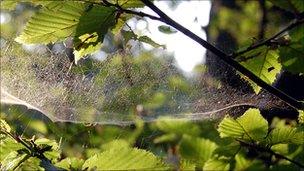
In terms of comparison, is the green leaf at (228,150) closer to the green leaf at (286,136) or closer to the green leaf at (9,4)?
the green leaf at (286,136)

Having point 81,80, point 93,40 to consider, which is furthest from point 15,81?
point 93,40

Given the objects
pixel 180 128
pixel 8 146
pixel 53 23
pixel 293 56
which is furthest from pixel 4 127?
pixel 293 56

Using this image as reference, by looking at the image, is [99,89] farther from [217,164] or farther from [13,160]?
[217,164]

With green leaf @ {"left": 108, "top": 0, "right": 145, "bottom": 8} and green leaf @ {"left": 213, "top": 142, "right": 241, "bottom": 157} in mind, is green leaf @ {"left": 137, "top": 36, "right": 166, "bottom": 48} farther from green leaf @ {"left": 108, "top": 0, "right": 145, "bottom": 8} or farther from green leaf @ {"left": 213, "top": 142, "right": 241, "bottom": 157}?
green leaf @ {"left": 213, "top": 142, "right": 241, "bottom": 157}

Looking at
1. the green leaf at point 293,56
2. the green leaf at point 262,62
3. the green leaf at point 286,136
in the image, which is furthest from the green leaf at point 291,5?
the green leaf at point 286,136

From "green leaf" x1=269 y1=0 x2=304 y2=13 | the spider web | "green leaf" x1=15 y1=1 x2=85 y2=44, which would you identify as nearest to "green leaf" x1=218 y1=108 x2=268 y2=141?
"green leaf" x1=269 y1=0 x2=304 y2=13
